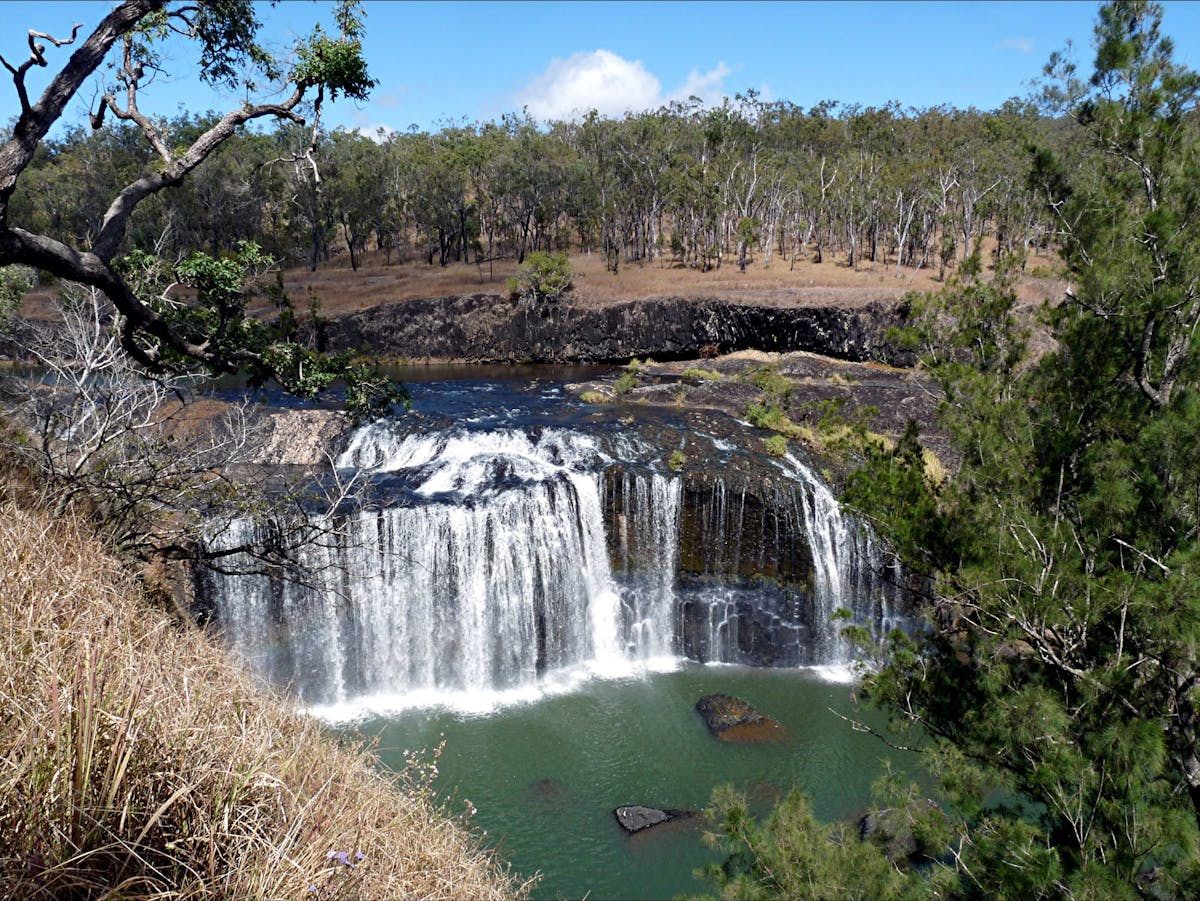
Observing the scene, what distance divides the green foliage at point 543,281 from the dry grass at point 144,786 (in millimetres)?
38080

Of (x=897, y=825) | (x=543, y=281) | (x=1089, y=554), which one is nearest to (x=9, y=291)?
(x=897, y=825)

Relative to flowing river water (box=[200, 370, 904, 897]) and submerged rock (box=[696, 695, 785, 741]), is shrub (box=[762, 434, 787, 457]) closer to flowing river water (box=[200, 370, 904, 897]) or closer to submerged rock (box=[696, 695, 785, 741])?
flowing river water (box=[200, 370, 904, 897])

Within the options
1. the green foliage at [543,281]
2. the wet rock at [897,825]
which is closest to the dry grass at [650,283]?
the green foliage at [543,281]

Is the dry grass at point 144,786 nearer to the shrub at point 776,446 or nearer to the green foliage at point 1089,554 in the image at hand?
the green foliage at point 1089,554

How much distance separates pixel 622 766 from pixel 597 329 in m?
30.2

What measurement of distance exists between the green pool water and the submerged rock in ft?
0.74

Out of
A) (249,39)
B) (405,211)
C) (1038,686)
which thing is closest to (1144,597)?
(1038,686)

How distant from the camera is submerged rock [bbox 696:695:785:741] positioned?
47.5 feet

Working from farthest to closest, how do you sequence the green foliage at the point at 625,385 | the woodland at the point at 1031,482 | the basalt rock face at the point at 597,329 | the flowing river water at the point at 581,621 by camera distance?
1. the basalt rock face at the point at 597,329
2. the green foliage at the point at 625,385
3. the flowing river water at the point at 581,621
4. the woodland at the point at 1031,482

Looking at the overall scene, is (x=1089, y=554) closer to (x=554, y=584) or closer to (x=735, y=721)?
(x=735, y=721)

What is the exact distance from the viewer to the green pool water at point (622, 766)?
11305 mm

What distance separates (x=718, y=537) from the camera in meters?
18.3

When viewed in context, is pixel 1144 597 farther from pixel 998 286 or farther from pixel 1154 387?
pixel 998 286

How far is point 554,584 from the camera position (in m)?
17.3
